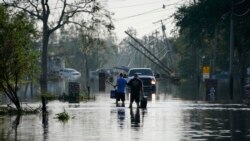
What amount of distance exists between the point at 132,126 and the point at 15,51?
8854 millimetres

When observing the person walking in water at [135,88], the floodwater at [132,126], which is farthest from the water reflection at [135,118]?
the person walking in water at [135,88]

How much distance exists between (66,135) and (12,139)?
5.63 feet

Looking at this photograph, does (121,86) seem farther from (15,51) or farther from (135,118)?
(135,118)

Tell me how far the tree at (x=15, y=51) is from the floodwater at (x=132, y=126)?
7.11 ft

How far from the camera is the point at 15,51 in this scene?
32406mm

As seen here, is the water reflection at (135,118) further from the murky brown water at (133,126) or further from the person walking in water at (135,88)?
the person walking in water at (135,88)

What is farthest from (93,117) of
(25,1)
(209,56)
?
(209,56)

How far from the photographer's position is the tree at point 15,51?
3231cm

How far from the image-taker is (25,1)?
68.4 m

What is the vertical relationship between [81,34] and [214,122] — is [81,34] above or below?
above

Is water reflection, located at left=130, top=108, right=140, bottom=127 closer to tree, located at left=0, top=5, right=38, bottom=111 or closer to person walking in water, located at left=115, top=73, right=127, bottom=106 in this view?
tree, located at left=0, top=5, right=38, bottom=111

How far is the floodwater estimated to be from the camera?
21.5 metres

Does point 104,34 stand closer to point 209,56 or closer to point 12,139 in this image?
point 12,139

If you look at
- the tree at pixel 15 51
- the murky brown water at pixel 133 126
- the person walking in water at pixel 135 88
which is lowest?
the murky brown water at pixel 133 126
